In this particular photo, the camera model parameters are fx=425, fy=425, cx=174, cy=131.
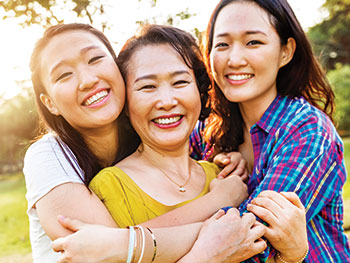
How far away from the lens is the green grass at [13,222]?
860 cm

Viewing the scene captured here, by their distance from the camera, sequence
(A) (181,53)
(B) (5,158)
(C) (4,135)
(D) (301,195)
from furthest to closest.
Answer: (B) (5,158)
(C) (4,135)
(A) (181,53)
(D) (301,195)

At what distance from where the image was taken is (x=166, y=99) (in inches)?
105

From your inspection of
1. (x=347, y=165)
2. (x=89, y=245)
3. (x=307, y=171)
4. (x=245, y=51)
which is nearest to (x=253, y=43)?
(x=245, y=51)

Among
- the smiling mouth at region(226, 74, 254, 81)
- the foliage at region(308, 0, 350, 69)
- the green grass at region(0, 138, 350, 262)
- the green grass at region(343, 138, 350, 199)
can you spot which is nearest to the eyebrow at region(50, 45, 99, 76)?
the smiling mouth at region(226, 74, 254, 81)

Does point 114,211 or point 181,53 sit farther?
point 181,53

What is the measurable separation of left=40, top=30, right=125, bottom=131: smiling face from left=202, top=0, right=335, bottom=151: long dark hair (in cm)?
89

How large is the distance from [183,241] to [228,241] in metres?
0.25

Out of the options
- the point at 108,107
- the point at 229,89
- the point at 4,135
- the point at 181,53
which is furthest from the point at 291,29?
the point at 4,135

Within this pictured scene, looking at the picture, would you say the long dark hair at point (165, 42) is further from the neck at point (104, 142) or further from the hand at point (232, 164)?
the hand at point (232, 164)

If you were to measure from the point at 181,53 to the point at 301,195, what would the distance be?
120 cm

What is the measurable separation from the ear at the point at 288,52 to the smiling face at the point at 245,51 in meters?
0.01

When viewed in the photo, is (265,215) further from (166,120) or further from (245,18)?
(245,18)

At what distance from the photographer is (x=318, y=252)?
285 centimetres

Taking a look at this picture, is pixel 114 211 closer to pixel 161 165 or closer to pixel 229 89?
pixel 161 165
